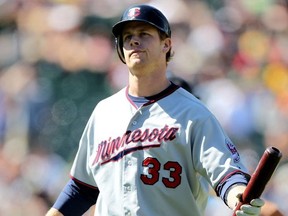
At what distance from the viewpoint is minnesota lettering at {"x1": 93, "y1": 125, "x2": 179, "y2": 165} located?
3.66 m

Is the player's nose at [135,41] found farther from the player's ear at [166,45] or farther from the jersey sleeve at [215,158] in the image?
the jersey sleeve at [215,158]

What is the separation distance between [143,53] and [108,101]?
1.51 feet

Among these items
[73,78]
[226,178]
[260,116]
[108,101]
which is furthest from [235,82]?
[226,178]

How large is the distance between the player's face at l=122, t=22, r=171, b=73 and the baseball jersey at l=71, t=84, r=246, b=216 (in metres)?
0.19

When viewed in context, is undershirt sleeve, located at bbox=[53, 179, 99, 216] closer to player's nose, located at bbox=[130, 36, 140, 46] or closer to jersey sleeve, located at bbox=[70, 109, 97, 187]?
jersey sleeve, located at bbox=[70, 109, 97, 187]

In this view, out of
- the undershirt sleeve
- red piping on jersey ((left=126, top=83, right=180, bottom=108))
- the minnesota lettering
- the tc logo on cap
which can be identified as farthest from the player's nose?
the undershirt sleeve

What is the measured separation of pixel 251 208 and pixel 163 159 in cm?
65

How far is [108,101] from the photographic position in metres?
4.08

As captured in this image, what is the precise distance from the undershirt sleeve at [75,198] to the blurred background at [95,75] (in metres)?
2.42

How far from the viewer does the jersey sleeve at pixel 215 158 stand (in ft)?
11.3

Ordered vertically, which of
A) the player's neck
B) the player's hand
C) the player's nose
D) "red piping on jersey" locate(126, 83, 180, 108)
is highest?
the player's nose

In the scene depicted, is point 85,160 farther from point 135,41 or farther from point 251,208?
point 251,208

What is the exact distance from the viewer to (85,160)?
4.09 meters

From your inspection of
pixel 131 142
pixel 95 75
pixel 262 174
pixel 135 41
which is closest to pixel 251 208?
pixel 262 174
